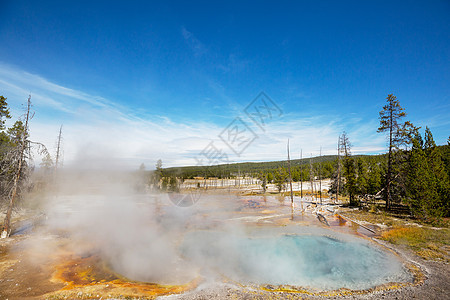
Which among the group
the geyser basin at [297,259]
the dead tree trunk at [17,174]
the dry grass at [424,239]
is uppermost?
the dead tree trunk at [17,174]

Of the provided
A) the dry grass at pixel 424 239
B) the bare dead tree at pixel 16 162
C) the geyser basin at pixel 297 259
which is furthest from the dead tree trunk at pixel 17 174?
the dry grass at pixel 424 239

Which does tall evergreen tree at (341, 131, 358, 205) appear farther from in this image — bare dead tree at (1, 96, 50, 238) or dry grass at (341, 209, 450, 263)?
bare dead tree at (1, 96, 50, 238)

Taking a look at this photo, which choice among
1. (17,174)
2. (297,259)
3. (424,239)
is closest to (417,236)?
(424,239)

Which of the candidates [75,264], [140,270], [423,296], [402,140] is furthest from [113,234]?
[402,140]

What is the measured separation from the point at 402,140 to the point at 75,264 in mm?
31919

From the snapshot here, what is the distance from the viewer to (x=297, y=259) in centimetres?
1366

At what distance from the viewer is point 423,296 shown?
28.2 feet

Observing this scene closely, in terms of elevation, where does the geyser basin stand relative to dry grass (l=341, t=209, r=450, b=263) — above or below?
below

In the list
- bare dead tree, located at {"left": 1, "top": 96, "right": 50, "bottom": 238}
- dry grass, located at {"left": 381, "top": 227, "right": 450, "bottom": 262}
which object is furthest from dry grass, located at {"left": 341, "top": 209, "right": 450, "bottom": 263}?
bare dead tree, located at {"left": 1, "top": 96, "right": 50, "bottom": 238}

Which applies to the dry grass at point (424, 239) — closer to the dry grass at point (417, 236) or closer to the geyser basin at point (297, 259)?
the dry grass at point (417, 236)

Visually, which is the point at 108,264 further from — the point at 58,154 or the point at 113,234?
the point at 58,154

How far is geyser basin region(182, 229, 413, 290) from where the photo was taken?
35.0ft

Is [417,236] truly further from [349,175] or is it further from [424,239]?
[349,175]

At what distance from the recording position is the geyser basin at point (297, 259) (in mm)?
10664
